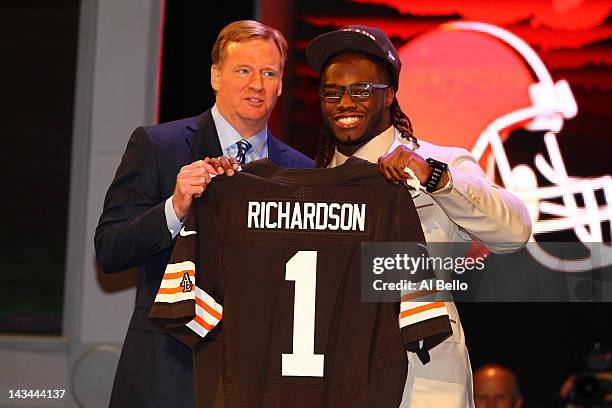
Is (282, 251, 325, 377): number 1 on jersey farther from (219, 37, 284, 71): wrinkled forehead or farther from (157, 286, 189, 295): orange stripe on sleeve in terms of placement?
(219, 37, 284, 71): wrinkled forehead

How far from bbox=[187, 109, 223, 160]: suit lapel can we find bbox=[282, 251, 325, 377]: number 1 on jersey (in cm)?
51

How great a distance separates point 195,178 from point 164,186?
0.36 m

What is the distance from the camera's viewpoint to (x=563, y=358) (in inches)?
199

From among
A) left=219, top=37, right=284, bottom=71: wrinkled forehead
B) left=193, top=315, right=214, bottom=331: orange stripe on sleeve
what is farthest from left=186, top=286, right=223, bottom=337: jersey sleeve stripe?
left=219, top=37, right=284, bottom=71: wrinkled forehead

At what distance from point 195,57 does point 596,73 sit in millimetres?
2160

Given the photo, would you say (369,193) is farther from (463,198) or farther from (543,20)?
(543,20)

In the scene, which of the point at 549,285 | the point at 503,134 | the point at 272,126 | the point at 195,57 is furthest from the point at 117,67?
the point at 549,285

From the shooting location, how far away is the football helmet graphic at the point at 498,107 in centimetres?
495

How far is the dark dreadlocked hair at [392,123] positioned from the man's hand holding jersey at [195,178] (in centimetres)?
33

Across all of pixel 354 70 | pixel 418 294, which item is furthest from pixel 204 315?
pixel 354 70

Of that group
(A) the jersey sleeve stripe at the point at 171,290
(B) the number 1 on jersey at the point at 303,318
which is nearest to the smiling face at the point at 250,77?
(B) the number 1 on jersey at the point at 303,318

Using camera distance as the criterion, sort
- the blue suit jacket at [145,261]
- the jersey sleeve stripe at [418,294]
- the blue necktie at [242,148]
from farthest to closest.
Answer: the blue necktie at [242,148], the blue suit jacket at [145,261], the jersey sleeve stripe at [418,294]

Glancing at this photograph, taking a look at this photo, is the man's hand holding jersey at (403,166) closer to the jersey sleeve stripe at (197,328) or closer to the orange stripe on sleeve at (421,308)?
the orange stripe on sleeve at (421,308)

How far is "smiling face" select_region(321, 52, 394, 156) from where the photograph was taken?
8.66 ft
